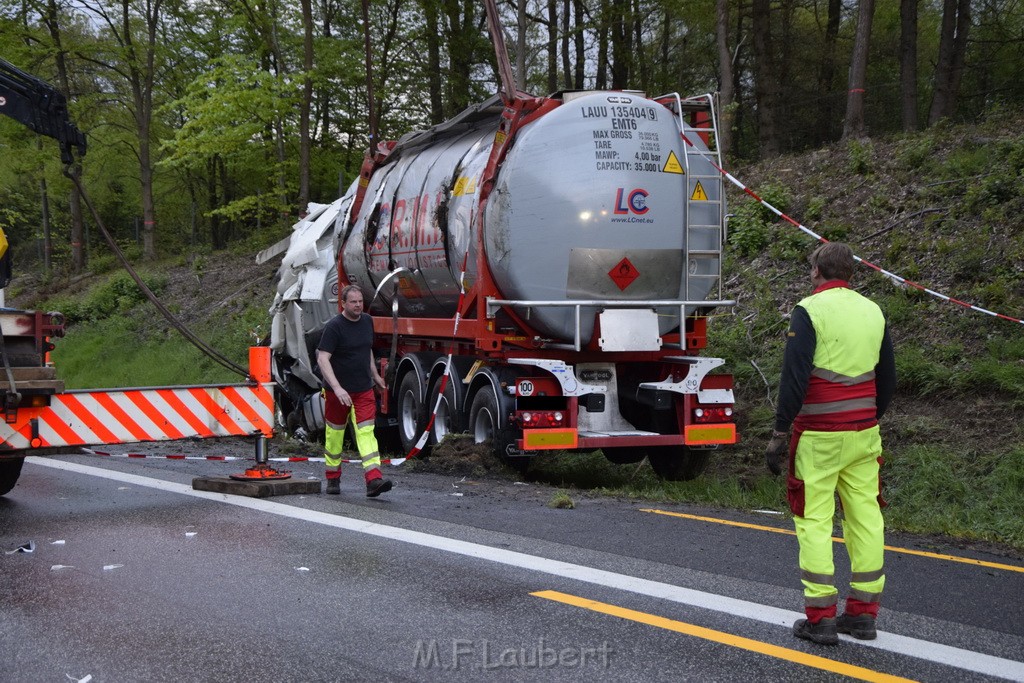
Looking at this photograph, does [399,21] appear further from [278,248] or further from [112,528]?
[112,528]

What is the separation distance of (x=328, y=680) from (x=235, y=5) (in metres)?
27.2

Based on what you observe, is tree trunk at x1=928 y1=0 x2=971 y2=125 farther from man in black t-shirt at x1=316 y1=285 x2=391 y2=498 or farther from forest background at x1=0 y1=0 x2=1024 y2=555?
man in black t-shirt at x1=316 y1=285 x2=391 y2=498

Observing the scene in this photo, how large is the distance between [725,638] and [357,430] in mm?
4871

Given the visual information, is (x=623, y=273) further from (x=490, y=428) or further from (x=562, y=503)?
(x=562, y=503)

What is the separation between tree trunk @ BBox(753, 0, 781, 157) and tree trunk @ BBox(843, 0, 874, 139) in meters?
3.39

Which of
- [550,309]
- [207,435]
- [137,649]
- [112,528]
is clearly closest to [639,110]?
[550,309]

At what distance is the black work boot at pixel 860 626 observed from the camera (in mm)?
5125

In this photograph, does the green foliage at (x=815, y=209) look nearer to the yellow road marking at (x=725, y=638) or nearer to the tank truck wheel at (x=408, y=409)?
the tank truck wheel at (x=408, y=409)

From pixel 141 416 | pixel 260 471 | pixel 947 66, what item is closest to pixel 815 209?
pixel 947 66

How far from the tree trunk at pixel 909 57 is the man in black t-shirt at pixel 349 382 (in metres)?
17.1

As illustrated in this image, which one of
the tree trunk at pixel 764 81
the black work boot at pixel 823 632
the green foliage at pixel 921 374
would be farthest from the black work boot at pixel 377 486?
the tree trunk at pixel 764 81

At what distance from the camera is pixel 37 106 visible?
9641mm

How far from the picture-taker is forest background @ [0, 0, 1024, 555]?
37.6 feet

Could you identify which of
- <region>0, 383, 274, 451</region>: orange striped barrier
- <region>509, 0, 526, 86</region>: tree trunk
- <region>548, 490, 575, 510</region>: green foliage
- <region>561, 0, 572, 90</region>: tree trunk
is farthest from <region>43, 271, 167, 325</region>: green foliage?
<region>548, 490, 575, 510</region>: green foliage
